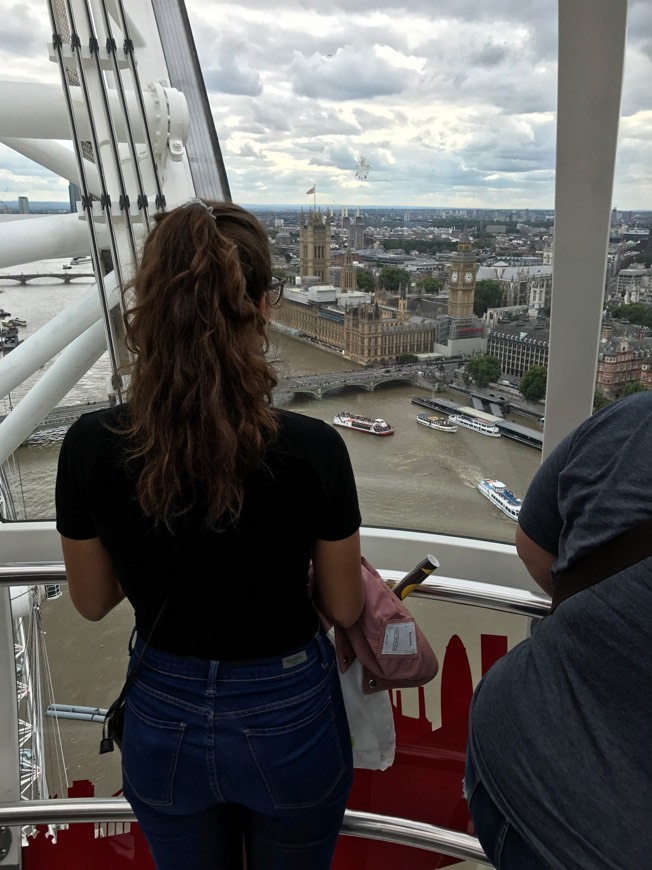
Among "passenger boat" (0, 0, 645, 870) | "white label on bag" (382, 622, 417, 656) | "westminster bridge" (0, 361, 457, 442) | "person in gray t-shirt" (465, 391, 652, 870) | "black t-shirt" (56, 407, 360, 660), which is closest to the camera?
"person in gray t-shirt" (465, 391, 652, 870)

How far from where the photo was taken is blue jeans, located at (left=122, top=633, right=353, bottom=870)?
100 centimetres

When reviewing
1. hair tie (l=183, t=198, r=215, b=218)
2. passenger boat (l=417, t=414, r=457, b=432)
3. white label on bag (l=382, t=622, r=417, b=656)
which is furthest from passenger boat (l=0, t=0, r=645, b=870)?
hair tie (l=183, t=198, r=215, b=218)

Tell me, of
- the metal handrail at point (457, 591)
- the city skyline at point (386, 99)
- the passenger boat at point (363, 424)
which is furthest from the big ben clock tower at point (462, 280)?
the metal handrail at point (457, 591)

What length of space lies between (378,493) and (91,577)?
178 centimetres

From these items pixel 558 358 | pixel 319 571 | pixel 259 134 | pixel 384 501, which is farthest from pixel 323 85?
pixel 319 571

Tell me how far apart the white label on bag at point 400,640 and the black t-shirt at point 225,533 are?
0.77ft

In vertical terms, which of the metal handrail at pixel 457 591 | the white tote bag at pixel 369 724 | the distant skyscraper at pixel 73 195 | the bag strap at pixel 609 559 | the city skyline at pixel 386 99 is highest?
the city skyline at pixel 386 99

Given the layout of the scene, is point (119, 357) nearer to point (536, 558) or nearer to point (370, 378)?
point (370, 378)

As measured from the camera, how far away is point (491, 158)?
2.31 m

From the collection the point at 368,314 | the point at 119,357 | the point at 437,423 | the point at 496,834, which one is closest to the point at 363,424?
the point at 437,423

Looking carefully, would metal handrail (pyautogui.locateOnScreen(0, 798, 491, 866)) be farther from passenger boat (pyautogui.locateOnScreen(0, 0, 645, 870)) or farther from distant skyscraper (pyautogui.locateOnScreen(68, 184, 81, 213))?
distant skyscraper (pyautogui.locateOnScreen(68, 184, 81, 213))

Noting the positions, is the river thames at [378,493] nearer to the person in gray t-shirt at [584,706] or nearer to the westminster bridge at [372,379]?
the westminster bridge at [372,379]

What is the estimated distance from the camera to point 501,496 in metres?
2.70

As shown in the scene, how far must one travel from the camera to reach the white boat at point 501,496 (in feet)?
8.72
